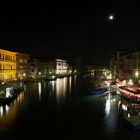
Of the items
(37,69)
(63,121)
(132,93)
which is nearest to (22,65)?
(37,69)

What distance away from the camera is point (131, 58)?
49156 millimetres

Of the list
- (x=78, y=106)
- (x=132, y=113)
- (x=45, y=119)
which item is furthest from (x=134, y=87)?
(x=45, y=119)

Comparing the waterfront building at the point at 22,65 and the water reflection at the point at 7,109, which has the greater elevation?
the waterfront building at the point at 22,65

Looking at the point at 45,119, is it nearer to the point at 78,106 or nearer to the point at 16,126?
the point at 16,126

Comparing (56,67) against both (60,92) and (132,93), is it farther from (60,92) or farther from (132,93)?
(132,93)

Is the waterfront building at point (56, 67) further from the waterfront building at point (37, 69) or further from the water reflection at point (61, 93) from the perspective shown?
the water reflection at point (61, 93)

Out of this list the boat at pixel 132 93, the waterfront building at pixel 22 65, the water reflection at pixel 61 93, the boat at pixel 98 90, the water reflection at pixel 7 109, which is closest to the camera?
the water reflection at pixel 7 109

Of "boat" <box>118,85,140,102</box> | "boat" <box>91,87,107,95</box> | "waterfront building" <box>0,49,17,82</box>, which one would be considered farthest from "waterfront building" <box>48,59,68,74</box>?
"boat" <box>118,85,140,102</box>

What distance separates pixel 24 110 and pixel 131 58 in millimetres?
29571

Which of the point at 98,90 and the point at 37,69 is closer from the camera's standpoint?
the point at 98,90

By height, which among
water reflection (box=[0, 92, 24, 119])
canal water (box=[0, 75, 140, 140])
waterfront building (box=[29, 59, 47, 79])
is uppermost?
waterfront building (box=[29, 59, 47, 79])

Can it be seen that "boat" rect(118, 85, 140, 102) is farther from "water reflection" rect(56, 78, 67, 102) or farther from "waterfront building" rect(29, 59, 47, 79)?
"waterfront building" rect(29, 59, 47, 79)

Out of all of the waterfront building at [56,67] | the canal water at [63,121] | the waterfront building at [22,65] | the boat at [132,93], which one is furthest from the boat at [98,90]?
the waterfront building at [56,67]

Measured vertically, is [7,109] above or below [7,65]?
below
